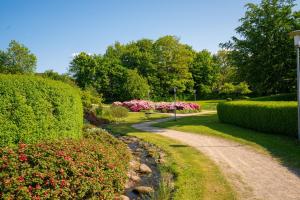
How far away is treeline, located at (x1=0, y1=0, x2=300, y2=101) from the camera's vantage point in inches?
760

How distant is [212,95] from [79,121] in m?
51.6

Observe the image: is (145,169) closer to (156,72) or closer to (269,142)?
(269,142)

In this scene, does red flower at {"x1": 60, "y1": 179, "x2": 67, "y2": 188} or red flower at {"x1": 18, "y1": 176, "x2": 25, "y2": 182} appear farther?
red flower at {"x1": 60, "y1": 179, "x2": 67, "y2": 188}

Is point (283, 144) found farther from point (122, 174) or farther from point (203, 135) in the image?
point (122, 174)

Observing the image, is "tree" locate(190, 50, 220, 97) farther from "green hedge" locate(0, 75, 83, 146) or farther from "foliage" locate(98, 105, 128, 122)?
"green hedge" locate(0, 75, 83, 146)

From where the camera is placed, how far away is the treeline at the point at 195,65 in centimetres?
1931

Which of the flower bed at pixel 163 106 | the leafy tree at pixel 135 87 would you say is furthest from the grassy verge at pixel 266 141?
the leafy tree at pixel 135 87

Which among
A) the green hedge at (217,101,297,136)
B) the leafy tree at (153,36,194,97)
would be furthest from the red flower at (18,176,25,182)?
the leafy tree at (153,36,194,97)

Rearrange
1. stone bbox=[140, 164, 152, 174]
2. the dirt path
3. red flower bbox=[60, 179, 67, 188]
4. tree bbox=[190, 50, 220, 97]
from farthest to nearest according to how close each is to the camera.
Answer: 1. tree bbox=[190, 50, 220, 97]
2. stone bbox=[140, 164, 152, 174]
3. the dirt path
4. red flower bbox=[60, 179, 67, 188]

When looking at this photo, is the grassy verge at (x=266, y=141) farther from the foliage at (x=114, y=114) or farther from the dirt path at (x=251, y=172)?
the foliage at (x=114, y=114)

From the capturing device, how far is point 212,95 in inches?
2411

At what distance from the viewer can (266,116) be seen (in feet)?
46.3

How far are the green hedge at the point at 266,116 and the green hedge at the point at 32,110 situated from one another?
353 inches

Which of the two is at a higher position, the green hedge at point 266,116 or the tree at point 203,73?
the tree at point 203,73
